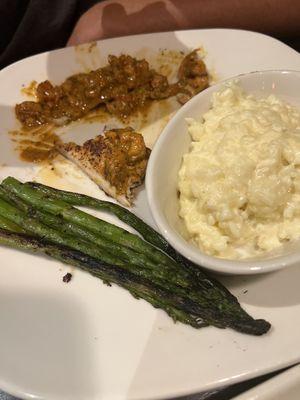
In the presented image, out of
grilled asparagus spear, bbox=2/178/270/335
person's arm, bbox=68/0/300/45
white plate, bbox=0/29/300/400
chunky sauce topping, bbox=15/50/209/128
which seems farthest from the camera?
person's arm, bbox=68/0/300/45

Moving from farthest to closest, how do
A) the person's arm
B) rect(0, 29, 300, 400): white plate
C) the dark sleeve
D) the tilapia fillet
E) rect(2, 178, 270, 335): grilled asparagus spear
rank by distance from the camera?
the dark sleeve, the person's arm, the tilapia fillet, rect(2, 178, 270, 335): grilled asparagus spear, rect(0, 29, 300, 400): white plate

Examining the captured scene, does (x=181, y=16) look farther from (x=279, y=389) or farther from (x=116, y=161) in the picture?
(x=279, y=389)

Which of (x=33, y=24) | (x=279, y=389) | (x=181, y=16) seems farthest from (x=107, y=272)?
(x=33, y=24)

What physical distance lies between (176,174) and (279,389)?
3.99ft

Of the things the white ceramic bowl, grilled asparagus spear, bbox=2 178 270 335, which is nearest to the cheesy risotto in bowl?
the white ceramic bowl

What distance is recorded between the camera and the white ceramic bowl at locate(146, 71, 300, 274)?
2234 millimetres

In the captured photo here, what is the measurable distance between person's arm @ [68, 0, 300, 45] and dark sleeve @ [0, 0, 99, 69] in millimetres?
255

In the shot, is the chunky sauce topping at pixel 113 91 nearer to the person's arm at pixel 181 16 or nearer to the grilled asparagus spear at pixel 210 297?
the person's arm at pixel 181 16

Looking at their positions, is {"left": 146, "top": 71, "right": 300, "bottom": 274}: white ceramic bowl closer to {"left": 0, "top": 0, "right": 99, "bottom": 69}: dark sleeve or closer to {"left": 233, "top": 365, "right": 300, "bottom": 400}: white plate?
{"left": 233, "top": 365, "right": 300, "bottom": 400}: white plate

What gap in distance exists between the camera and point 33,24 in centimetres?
409

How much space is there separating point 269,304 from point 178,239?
570 mm

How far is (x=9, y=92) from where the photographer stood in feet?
11.3

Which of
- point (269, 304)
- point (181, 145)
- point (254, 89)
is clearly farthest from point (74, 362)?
point (254, 89)

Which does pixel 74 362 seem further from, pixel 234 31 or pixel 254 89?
pixel 234 31
